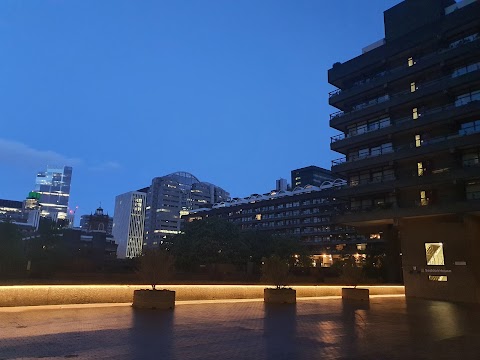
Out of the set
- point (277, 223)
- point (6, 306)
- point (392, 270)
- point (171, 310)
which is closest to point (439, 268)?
point (392, 270)

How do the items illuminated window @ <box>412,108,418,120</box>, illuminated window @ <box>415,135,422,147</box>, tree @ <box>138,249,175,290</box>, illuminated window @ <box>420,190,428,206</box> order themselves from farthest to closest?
illuminated window @ <box>412,108,418,120</box> → illuminated window @ <box>415,135,422,147</box> → illuminated window @ <box>420,190,428,206</box> → tree @ <box>138,249,175,290</box>

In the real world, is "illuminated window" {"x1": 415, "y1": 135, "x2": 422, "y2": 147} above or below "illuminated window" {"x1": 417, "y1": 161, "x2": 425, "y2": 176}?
above

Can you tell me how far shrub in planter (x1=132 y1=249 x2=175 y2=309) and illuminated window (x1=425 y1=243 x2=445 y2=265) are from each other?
1014 inches

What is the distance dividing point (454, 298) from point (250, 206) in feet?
309

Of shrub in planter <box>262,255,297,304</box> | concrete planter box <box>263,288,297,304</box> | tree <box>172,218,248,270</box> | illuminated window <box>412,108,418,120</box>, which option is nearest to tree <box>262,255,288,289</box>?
shrub in planter <box>262,255,297,304</box>

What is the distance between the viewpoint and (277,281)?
20656 mm

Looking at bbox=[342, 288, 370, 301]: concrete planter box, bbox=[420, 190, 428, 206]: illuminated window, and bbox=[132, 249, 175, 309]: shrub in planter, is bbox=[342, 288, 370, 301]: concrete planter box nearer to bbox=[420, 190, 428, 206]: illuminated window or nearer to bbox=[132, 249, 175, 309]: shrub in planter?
bbox=[132, 249, 175, 309]: shrub in planter

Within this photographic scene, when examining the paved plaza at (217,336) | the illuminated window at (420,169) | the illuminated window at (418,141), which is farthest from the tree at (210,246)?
the paved plaza at (217,336)

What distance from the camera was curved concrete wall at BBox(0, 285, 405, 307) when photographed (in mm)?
14156

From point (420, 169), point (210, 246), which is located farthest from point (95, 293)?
point (420, 169)

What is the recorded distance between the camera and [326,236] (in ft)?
336

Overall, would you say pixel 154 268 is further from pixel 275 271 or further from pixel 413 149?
pixel 413 149

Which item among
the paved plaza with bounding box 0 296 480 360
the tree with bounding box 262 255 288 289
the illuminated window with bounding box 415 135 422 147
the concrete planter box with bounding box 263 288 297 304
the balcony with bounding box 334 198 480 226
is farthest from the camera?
the illuminated window with bounding box 415 135 422 147

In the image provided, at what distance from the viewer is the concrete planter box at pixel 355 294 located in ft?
77.8
